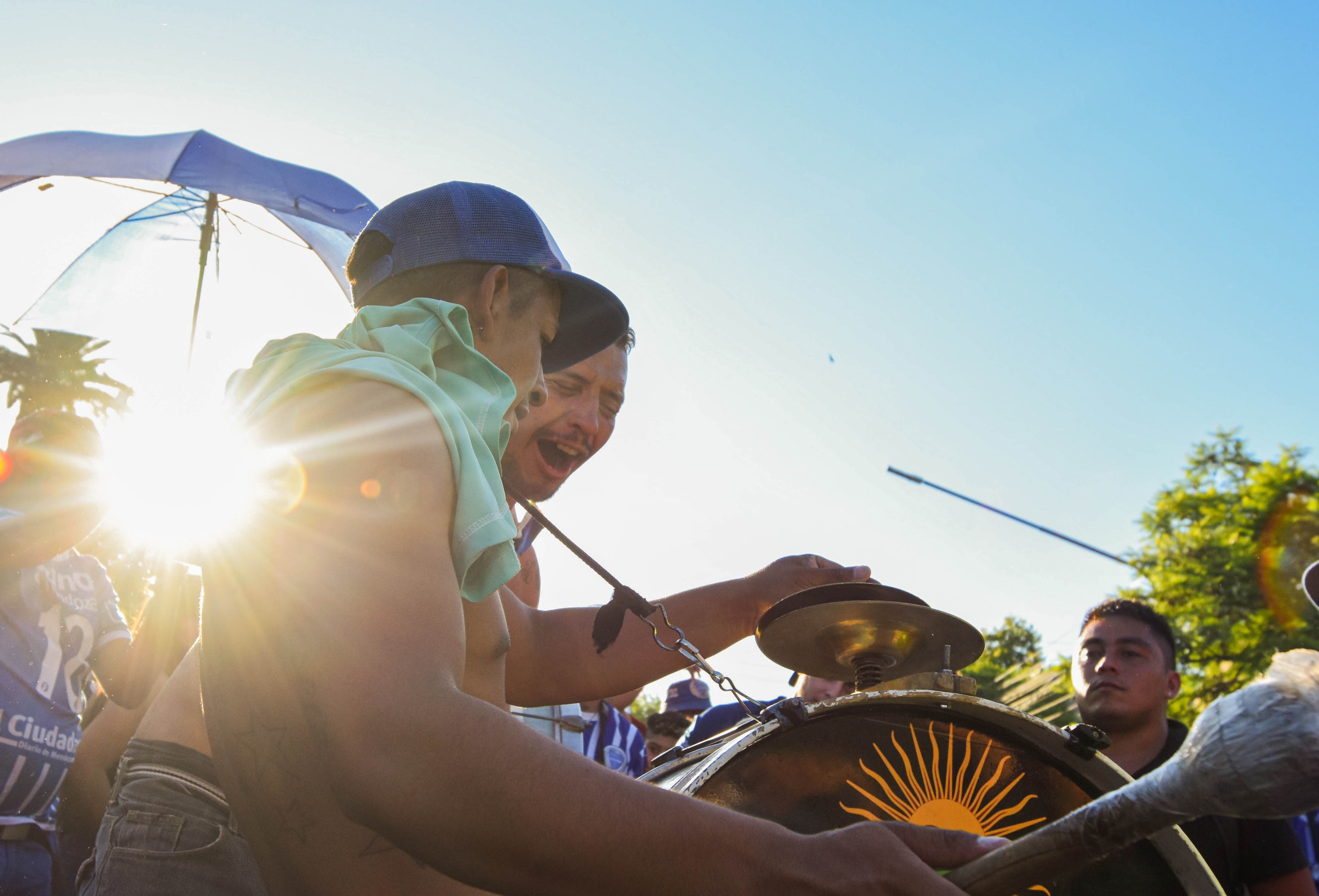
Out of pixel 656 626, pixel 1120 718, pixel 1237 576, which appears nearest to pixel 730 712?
pixel 1120 718

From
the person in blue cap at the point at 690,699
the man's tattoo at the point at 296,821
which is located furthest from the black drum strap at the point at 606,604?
the person in blue cap at the point at 690,699

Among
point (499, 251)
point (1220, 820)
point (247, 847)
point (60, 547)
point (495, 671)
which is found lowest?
point (1220, 820)

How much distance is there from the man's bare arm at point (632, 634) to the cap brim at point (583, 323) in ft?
2.06

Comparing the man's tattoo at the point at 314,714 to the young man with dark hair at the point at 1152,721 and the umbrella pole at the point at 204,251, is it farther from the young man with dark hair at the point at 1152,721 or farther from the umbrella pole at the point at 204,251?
the umbrella pole at the point at 204,251

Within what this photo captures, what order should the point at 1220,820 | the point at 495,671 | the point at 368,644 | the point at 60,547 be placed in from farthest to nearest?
the point at 1220,820 → the point at 60,547 → the point at 495,671 → the point at 368,644

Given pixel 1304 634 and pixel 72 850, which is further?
pixel 1304 634

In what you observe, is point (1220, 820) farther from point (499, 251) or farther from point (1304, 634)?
point (1304, 634)

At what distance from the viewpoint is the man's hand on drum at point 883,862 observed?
104 cm

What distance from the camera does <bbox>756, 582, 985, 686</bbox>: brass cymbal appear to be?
7.32ft

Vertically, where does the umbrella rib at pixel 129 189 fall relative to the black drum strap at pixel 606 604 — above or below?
above

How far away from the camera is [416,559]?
3.61 ft

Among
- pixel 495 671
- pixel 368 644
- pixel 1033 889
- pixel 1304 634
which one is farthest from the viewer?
pixel 1304 634

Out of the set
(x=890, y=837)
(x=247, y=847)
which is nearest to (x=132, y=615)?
(x=247, y=847)

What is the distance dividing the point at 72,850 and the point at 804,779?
339cm
